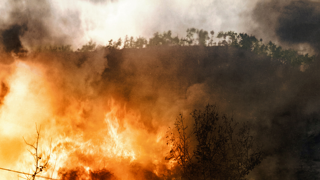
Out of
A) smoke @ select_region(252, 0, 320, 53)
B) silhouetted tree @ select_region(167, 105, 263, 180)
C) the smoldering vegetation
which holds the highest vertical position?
smoke @ select_region(252, 0, 320, 53)

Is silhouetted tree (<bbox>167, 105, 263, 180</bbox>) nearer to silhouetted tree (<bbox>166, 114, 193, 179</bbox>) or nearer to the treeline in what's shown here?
silhouetted tree (<bbox>166, 114, 193, 179</bbox>)

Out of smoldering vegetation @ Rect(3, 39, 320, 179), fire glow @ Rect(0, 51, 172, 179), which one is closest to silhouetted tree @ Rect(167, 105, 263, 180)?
smoldering vegetation @ Rect(3, 39, 320, 179)

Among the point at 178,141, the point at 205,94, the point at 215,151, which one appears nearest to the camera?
the point at 215,151

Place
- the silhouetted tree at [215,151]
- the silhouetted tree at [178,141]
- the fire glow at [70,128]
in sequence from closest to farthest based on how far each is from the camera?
the silhouetted tree at [215,151] → the silhouetted tree at [178,141] → the fire glow at [70,128]

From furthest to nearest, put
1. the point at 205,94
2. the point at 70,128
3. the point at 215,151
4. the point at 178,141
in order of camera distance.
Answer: the point at 205,94
the point at 70,128
the point at 178,141
the point at 215,151

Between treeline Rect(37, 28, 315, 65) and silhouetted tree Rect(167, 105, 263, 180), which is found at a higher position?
treeline Rect(37, 28, 315, 65)

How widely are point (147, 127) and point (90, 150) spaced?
6.12 metres

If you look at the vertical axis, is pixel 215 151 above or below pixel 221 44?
below

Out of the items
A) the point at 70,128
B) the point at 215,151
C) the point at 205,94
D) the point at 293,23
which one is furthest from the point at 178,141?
the point at 293,23

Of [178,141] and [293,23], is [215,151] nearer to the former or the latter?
[178,141]

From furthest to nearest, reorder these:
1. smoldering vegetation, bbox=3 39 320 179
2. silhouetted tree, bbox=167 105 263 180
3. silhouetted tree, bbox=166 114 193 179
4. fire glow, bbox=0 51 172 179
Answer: smoldering vegetation, bbox=3 39 320 179
fire glow, bbox=0 51 172 179
silhouetted tree, bbox=166 114 193 179
silhouetted tree, bbox=167 105 263 180

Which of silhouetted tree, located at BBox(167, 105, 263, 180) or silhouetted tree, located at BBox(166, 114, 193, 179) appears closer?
silhouetted tree, located at BBox(167, 105, 263, 180)

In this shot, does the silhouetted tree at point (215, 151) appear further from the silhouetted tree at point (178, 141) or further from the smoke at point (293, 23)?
the smoke at point (293, 23)

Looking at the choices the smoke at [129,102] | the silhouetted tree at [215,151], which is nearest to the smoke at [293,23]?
the smoke at [129,102]
